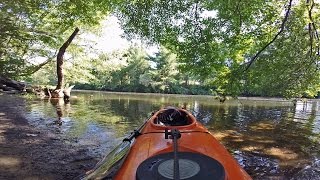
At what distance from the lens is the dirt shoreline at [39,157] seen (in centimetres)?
541

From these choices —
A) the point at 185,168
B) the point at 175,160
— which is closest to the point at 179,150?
the point at 185,168

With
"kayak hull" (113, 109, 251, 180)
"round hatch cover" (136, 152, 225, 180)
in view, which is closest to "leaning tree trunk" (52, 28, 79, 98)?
"kayak hull" (113, 109, 251, 180)

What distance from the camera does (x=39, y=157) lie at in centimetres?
643

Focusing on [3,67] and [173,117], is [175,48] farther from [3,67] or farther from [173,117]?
[3,67]

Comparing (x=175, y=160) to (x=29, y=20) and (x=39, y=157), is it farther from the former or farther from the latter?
(x=29, y=20)

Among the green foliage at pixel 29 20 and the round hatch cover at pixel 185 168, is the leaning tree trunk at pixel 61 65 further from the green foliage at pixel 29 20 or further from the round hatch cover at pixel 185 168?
the round hatch cover at pixel 185 168

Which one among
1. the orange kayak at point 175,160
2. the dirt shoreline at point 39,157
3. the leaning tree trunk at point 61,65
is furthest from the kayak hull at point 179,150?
the leaning tree trunk at point 61,65

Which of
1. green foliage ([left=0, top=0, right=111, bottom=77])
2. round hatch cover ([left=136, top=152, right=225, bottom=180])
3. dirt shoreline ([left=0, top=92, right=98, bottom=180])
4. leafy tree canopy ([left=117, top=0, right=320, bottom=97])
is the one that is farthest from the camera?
green foliage ([left=0, top=0, right=111, bottom=77])

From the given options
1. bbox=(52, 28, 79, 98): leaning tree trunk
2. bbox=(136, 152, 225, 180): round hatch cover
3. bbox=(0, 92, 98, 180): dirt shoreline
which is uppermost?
bbox=(52, 28, 79, 98): leaning tree trunk

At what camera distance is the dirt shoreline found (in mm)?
5406

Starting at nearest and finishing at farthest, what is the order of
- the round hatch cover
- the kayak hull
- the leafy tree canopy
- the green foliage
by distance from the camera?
the round hatch cover < the kayak hull < the leafy tree canopy < the green foliage

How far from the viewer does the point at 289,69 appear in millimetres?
12023

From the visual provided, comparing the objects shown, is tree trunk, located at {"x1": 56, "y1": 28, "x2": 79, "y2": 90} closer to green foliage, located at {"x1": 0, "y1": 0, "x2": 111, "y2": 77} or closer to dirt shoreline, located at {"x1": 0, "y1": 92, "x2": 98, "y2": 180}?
green foliage, located at {"x1": 0, "y1": 0, "x2": 111, "y2": 77}

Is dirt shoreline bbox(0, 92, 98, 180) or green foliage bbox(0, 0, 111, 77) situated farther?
green foliage bbox(0, 0, 111, 77)
